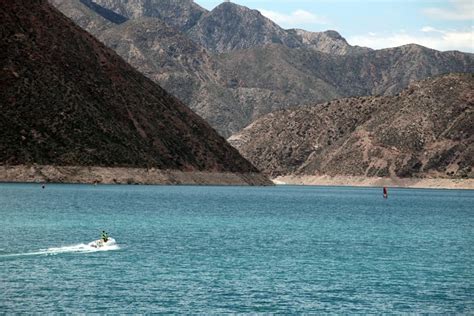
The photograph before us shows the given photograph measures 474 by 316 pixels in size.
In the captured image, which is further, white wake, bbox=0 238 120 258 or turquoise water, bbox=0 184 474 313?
white wake, bbox=0 238 120 258

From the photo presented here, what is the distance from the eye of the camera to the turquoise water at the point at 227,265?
173 ft

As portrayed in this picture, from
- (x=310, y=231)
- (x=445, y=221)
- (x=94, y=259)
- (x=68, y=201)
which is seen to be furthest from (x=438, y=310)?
(x=68, y=201)

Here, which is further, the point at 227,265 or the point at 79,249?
the point at 79,249

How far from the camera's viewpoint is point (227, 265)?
6881 cm

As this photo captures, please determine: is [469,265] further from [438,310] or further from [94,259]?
[94,259]

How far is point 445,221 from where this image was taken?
137m

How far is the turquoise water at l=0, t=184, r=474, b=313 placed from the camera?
5288cm

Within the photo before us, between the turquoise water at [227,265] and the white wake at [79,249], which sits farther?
the white wake at [79,249]

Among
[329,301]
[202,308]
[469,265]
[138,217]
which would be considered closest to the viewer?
[202,308]

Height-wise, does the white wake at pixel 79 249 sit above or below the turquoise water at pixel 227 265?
above

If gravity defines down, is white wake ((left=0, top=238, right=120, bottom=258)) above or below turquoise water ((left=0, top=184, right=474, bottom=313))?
above

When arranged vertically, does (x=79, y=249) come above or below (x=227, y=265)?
above

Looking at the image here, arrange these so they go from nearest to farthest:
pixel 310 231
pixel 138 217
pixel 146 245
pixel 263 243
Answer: pixel 146 245 < pixel 263 243 < pixel 310 231 < pixel 138 217

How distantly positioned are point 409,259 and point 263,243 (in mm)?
16951
